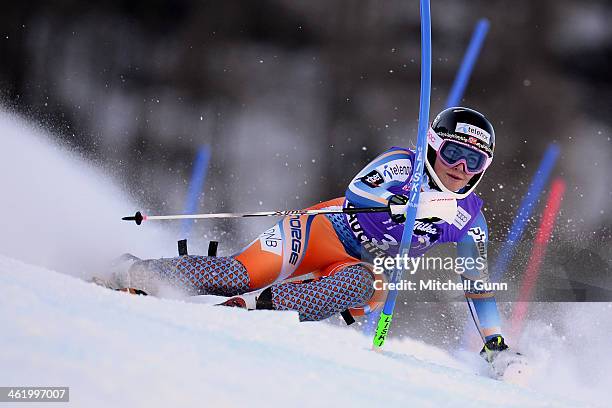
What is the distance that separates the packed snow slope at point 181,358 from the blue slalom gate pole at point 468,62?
8.60 ft

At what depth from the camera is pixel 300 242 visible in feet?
10.3

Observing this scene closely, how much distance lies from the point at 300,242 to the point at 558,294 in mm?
2160

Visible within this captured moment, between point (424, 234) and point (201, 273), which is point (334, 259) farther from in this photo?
point (201, 273)

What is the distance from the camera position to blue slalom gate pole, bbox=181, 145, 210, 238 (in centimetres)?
473

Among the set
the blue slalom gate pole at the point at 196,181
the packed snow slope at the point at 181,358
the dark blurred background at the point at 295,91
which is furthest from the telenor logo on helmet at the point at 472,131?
the blue slalom gate pole at the point at 196,181

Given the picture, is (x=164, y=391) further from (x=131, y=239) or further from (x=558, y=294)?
(x=558, y=294)

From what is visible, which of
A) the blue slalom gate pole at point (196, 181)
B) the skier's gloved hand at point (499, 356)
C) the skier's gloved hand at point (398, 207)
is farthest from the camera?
the blue slalom gate pole at point (196, 181)

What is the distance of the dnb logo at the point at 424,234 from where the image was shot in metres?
3.04

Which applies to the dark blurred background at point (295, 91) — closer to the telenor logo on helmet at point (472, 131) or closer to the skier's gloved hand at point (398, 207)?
the telenor logo on helmet at point (472, 131)

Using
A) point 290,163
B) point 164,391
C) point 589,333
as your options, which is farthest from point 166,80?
point 164,391

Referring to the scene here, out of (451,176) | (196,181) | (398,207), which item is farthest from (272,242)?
(196,181)

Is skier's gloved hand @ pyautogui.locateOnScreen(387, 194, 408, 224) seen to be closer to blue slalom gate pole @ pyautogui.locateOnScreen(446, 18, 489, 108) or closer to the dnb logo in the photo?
the dnb logo

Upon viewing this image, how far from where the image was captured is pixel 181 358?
171 cm

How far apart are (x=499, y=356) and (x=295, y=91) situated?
7.50 feet
